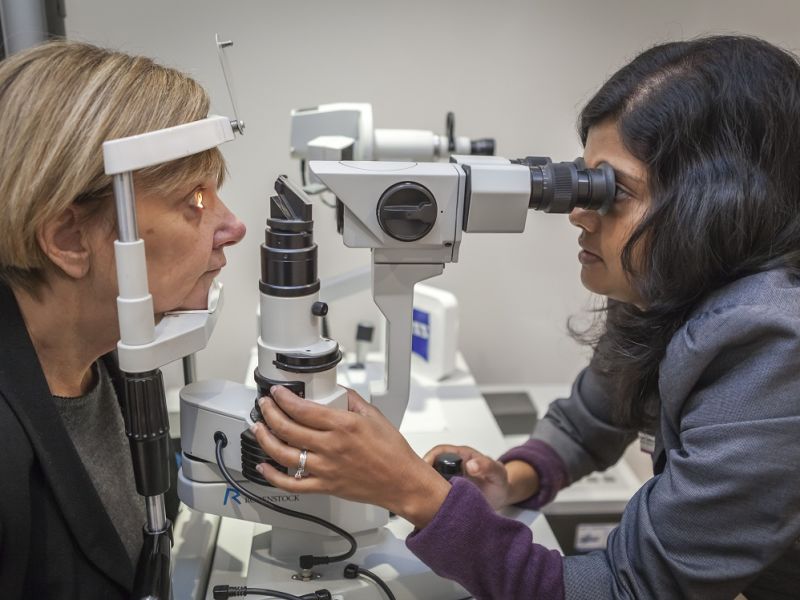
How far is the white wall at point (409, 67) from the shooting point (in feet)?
5.32

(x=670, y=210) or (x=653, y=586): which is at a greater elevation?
(x=670, y=210)

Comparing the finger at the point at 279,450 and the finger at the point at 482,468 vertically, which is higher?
the finger at the point at 279,450

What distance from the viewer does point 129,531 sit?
934mm

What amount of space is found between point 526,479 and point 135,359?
72 centimetres

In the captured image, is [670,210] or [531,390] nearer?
[670,210]

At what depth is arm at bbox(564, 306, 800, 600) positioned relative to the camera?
717mm

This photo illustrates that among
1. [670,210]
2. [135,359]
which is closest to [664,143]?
[670,210]

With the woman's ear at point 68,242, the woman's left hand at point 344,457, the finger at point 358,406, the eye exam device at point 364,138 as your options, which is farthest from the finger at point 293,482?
the eye exam device at point 364,138

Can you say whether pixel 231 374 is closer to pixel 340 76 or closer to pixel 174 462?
pixel 174 462

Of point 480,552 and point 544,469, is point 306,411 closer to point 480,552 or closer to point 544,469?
point 480,552

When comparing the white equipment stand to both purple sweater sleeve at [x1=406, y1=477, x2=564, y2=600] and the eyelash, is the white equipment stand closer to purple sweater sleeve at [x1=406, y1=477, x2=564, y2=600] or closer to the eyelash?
purple sweater sleeve at [x1=406, y1=477, x2=564, y2=600]

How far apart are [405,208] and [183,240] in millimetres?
286

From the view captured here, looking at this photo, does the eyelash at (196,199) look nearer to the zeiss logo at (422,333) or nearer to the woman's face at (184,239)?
the woman's face at (184,239)

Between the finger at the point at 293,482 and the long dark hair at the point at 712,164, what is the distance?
0.50 m
